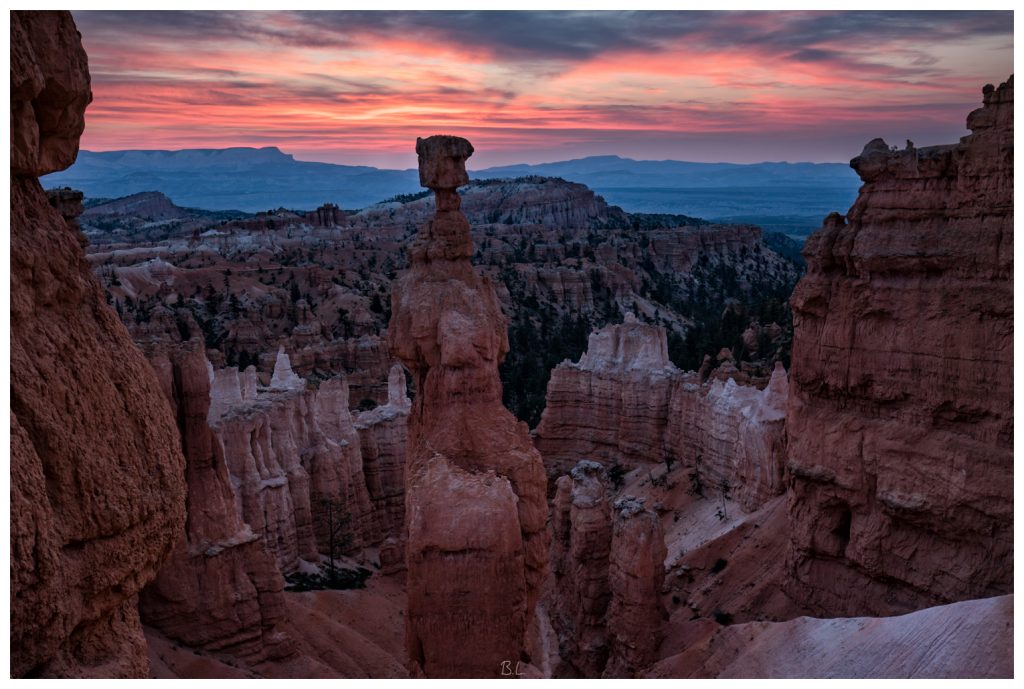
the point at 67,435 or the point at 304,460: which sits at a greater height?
the point at 67,435

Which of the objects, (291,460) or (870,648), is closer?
(870,648)

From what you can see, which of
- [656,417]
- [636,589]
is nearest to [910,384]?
[636,589]

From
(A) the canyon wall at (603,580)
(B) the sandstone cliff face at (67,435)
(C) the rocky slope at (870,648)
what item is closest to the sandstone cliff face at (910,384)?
(C) the rocky slope at (870,648)

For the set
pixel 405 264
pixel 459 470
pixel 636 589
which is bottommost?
pixel 636 589

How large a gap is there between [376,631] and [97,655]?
1406 centimetres

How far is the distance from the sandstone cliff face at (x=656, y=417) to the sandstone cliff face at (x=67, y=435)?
18.2m

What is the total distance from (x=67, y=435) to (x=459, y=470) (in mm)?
6765

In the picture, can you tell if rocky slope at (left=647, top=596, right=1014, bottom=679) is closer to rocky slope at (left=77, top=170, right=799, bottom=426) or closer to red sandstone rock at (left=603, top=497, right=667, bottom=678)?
red sandstone rock at (left=603, top=497, right=667, bottom=678)

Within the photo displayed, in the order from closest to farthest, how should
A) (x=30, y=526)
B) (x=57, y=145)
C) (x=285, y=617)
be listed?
(x=30, y=526) < (x=57, y=145) < (x=285, y=617)

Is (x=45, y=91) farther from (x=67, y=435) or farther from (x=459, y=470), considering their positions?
(x=459, y=470)

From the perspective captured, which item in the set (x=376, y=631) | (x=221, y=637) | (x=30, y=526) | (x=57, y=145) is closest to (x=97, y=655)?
(x=30, y=526)

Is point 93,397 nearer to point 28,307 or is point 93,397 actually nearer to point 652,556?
point 28,307

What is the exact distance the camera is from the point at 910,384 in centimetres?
1465

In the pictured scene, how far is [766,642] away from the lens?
44.0 ft
